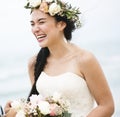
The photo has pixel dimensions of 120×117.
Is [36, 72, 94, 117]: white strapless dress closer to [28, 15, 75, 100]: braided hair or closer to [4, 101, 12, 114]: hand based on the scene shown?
[28, 15, 75, 100]: braided hair

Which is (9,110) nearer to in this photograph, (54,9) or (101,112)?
(101,112)

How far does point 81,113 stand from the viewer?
5859 millimetres

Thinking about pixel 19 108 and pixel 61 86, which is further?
pixel 61 86

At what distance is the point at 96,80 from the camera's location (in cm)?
569

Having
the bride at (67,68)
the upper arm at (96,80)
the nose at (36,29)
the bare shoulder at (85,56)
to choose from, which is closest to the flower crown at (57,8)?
the bride at (67,68)

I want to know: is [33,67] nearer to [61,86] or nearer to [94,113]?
[61,86]

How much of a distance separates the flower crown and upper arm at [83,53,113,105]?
514mm

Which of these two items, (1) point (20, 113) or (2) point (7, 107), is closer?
(1) point (20, 113)

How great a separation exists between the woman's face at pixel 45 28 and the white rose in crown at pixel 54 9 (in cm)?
6

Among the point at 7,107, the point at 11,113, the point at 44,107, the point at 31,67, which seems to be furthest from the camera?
the point at 31,67

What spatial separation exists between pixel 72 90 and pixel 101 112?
1.31 ft

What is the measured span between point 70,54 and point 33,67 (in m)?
0.62

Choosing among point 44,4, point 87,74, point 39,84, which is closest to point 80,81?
point 87,74

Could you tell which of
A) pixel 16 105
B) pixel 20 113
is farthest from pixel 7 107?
pixel 20 113
